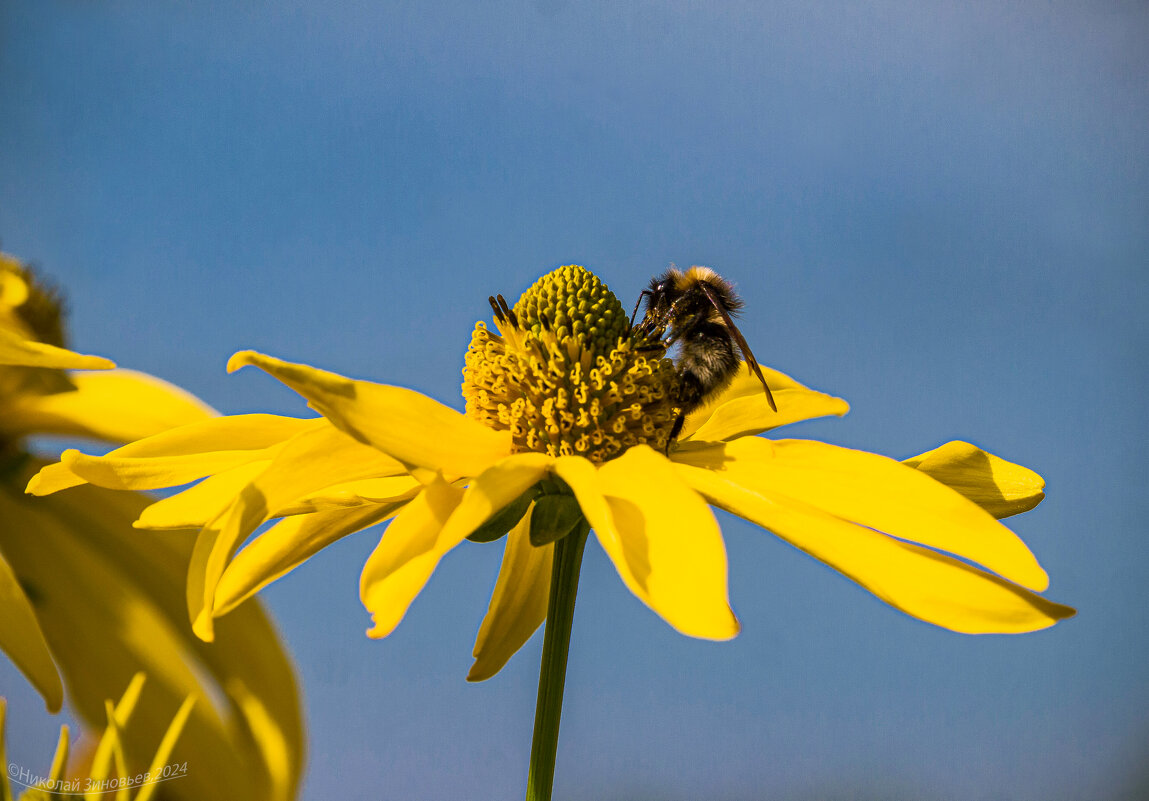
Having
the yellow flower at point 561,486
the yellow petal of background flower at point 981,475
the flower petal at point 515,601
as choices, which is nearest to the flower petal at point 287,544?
the yellow flower at point 561,486

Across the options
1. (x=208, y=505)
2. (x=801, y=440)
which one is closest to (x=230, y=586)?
(x=208, y=505)

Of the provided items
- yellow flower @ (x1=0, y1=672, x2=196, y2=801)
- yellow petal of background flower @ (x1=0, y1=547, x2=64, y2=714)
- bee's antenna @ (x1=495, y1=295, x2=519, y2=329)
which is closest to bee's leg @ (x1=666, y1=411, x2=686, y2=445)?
bee's antenna @ (x1=495, y1=295, x2=519, y2=329)

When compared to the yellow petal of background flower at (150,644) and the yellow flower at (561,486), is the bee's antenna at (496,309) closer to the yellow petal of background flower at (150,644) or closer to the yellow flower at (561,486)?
the yellow flower at (561,486)

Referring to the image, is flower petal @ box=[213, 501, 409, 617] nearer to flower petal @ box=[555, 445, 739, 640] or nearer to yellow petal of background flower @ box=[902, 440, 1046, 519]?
flower petal @ box=[555, 445, 739, 640]

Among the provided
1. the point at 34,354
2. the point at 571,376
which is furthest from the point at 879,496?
the point at 34,354

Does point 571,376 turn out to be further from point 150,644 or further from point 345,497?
point 150,644
